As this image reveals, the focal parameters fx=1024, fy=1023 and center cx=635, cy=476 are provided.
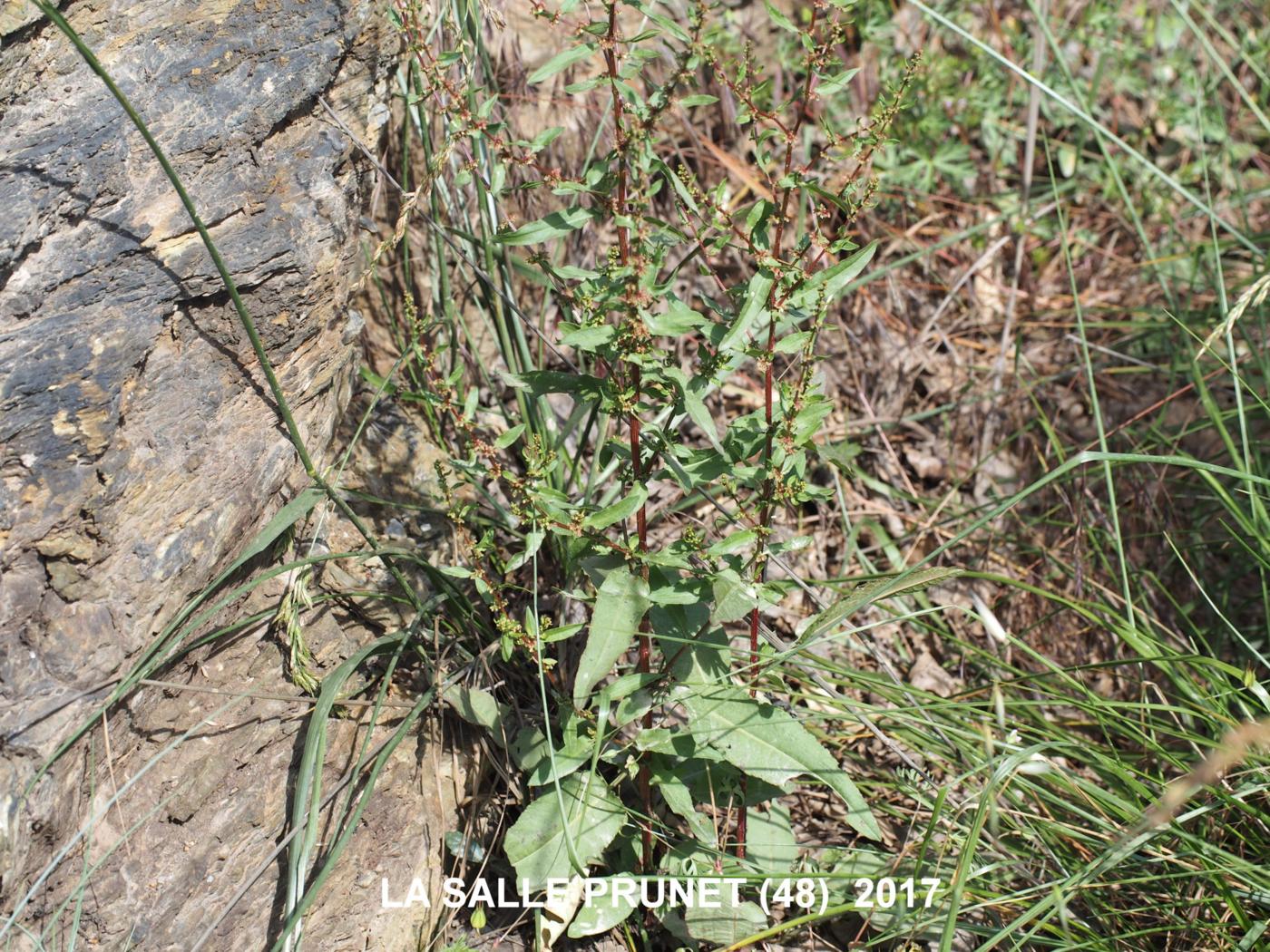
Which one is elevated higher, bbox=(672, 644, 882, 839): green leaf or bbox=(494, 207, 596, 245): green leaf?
bbox=(494, 207, 596, 245): green leaf

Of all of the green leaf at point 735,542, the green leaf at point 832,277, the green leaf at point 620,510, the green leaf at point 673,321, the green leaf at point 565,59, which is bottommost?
the green leaf at point 735,542

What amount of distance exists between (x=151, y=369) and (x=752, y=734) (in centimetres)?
122

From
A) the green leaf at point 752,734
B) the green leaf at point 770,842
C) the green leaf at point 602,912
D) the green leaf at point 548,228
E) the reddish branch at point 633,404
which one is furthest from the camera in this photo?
the green leaf at point 770,842

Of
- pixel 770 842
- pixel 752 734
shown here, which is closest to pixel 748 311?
pixel 752 734

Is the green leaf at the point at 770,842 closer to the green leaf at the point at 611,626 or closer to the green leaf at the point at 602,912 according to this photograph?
the green leaf at the point at 602,912

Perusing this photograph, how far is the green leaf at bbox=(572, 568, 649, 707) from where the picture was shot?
1661 mm

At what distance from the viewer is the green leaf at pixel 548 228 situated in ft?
5.35

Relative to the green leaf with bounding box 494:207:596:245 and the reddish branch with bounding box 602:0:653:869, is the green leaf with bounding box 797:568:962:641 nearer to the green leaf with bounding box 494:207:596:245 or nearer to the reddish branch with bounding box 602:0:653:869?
the reddish branch with bounding box 602:0:653:869

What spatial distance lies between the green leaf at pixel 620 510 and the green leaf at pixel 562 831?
18.3 inches

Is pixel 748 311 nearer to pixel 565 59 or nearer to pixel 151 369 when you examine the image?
pixel 565 59

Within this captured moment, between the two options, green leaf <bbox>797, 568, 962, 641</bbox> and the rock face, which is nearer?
the rock face

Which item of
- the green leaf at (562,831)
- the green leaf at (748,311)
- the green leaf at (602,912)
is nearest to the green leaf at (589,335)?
the green leaf at (748,311)

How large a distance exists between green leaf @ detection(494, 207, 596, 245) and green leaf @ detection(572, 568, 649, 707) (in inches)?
22.2

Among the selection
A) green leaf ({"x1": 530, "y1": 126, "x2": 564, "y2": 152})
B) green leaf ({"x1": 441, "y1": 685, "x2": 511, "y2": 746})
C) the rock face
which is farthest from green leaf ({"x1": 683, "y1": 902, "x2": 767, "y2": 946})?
green leaf ({"x1": 530, "y1": 126, "x2": 564, "y2": 152})
